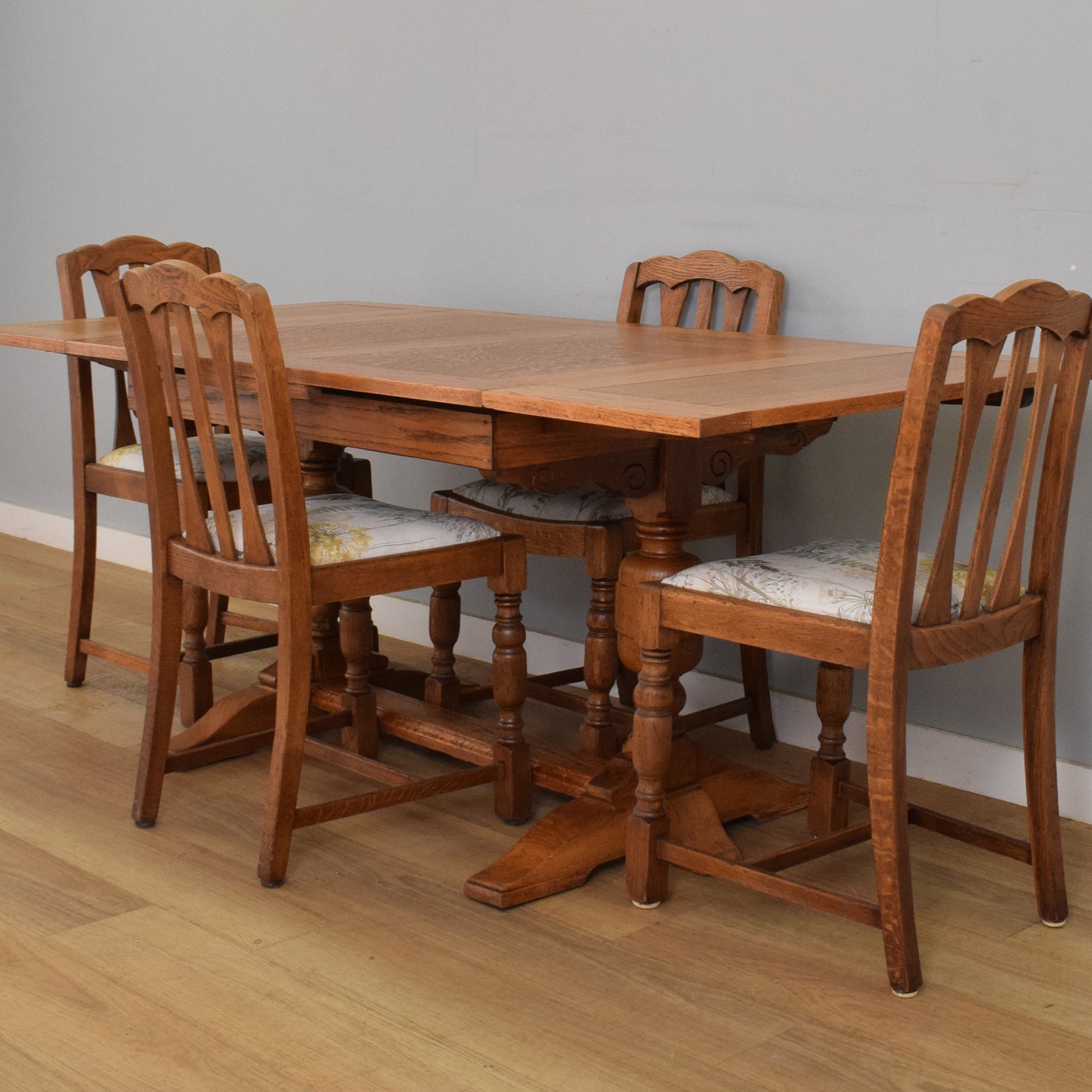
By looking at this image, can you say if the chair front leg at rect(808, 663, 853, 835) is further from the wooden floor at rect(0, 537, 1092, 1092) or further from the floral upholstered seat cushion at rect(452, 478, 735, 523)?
the floral upholstered seat cushion at rect(452, 478, 735, 523)

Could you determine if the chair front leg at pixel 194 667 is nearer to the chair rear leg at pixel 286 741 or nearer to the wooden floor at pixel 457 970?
the wooden floor at pixel 457 970

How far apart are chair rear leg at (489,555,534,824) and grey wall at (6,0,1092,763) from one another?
0.71 metres

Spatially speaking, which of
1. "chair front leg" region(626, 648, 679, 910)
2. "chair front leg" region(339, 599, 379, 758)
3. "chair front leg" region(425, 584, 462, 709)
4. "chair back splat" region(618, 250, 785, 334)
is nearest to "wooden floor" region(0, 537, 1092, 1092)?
"chair front leg" region(626, 648, 679, 910)

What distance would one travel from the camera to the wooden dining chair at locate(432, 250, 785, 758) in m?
2.59

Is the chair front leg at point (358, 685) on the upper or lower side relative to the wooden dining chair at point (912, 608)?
lower

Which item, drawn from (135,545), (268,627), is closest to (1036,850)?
(268,627)

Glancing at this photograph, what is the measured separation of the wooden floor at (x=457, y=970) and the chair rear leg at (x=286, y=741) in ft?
0.20

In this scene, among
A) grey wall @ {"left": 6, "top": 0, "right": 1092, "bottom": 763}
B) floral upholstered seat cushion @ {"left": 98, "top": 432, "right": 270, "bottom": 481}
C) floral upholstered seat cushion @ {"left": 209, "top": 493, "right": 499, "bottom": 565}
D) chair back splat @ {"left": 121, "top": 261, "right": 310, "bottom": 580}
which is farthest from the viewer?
floral upholstered seat cushion @ {"left": 98, "top": 432, "right": 270, "bottom": 481}

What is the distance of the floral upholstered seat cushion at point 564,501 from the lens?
2.61m

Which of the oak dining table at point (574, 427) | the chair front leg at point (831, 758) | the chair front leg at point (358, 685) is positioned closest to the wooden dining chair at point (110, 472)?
the oak dining table at point (574, 427)

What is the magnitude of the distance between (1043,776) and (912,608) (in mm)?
403

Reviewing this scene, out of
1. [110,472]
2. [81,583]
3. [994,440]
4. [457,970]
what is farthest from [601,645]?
[81,583]

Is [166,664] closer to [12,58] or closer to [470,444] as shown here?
[470,444]

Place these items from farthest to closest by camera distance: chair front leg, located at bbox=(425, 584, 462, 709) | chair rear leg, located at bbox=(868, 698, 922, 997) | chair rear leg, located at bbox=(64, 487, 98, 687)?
chair rear leg, located at bbox=(64, 487, 98, 687), chair front leg, located at bbox=(425, 584, 462, 709), chair rear leg, located at bbox=(868, 698, 922, 997)
